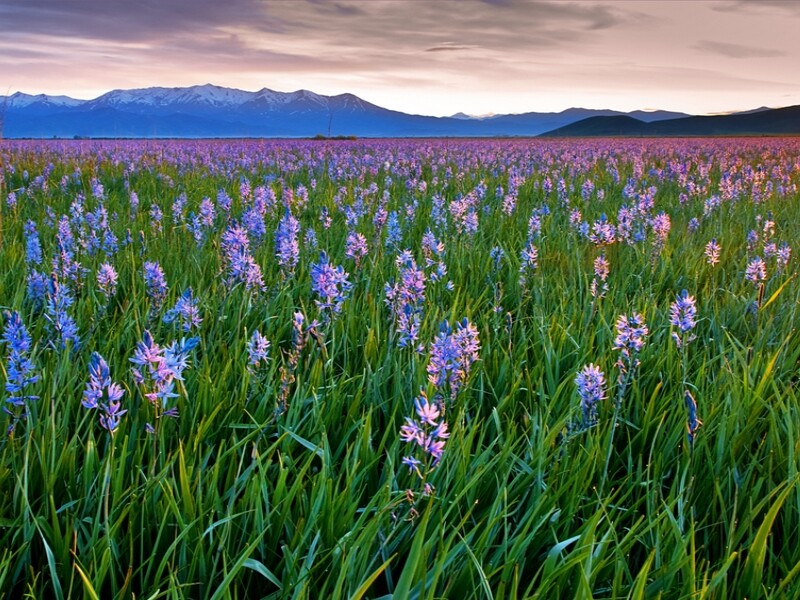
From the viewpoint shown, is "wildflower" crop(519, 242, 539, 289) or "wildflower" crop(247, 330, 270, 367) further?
"wildflower" crop(519, 242, 539, 289)

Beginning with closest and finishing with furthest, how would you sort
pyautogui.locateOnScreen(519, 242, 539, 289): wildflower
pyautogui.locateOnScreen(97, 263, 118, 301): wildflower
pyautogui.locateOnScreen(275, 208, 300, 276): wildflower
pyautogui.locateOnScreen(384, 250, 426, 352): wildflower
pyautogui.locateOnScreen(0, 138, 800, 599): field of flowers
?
pyautogui.locateOnScreen(0, 138, 800, 599): field of flowers → pyautogui.locateOnScreen(384, 250, 426, 352): wildflower → pyautogui.locateOnScreen(97, 263, 118, 301): wildflower → pyautogui.locateOnScreen(275, 208, 300, 276): wildflower → pyautogui.locateOnScreen(519, 242, 539, 289): wildflower

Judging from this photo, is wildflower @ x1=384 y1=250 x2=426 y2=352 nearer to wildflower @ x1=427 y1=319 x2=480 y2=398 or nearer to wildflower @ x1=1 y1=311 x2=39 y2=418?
wildflower @ x1=427 y1=319 x2=480 y2=398

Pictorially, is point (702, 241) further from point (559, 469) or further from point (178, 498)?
point (178, 498)

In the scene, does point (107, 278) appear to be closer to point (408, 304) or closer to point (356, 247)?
point (356, 247)

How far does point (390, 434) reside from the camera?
196 centimetres

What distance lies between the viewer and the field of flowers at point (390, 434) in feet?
4.39

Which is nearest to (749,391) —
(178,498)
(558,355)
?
(558,355)

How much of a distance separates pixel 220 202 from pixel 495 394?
154 inches

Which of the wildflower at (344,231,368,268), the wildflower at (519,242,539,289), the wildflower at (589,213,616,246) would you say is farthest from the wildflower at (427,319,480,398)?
the wildflower at (589,213,616,246)

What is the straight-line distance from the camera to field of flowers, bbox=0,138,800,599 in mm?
A: 1337

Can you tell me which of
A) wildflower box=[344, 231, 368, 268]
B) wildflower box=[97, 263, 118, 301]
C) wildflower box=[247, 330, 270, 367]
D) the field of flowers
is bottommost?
the field of flowers

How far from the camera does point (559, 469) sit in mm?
1703

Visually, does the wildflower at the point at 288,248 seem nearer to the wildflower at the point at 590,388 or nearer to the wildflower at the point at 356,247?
the wildflower at the point at 356,247

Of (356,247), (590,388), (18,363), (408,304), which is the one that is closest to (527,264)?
(356,247)
